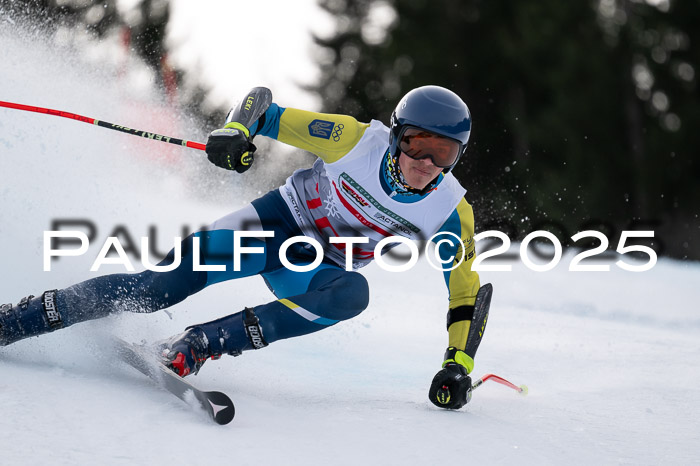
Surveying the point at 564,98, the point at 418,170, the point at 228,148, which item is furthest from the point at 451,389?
the point at 564,98

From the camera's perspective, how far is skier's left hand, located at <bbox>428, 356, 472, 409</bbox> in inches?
112

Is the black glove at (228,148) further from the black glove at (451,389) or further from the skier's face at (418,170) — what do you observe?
the black glove at (451,389)

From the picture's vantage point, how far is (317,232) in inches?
128

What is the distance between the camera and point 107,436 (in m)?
2.13

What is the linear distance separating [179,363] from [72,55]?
5.12 meters

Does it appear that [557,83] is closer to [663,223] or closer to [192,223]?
[663,223]

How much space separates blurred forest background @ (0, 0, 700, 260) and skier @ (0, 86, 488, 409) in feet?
34.6

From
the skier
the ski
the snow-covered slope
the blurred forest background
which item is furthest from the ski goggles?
the blurred forest background

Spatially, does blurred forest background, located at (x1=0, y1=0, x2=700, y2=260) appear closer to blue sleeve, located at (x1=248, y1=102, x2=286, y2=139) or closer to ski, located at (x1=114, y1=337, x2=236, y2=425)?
blue sleeve, located at (x1=248, y1=102, x2=286, y2=139)

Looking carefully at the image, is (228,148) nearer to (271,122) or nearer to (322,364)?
(271,122)

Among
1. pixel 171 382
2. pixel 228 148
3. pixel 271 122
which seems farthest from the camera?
pixel 271 122

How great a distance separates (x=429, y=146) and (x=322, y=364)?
132cm

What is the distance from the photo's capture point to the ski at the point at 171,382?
2.34 m

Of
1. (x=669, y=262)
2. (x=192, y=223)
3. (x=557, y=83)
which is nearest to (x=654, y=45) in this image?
(x=557, y=83)
